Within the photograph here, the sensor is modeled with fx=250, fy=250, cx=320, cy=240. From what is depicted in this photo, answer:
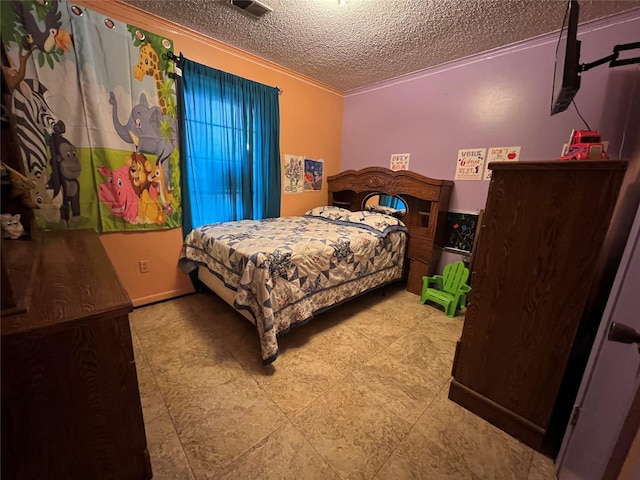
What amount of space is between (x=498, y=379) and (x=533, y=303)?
0.47 meters

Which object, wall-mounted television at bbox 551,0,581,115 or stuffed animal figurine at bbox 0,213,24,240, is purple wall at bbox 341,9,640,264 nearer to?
wall-mounted television at bbox 551,0,581,115

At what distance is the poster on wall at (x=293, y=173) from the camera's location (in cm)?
325

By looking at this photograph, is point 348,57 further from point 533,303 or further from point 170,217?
point 533,303

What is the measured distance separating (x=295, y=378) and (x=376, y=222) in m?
1.73

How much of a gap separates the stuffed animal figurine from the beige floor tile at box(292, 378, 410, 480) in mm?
1995

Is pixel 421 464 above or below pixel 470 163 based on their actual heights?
below

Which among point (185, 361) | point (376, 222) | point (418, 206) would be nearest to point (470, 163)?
point (418, 206)

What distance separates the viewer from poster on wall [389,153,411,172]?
3.15 meters

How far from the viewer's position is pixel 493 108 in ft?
8.07

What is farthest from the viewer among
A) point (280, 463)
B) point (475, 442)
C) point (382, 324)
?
point (382, 324)

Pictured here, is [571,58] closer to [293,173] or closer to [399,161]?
[399,161]

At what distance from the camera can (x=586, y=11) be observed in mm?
1835

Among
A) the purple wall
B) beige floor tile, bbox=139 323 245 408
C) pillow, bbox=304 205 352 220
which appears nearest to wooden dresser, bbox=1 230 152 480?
beige floor tile, bbox=139 323 245 408

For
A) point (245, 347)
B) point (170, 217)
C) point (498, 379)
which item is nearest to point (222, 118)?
point (170, 217)
